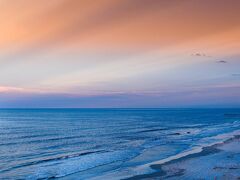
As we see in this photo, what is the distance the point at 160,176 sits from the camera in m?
26.2

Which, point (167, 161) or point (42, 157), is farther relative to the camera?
point (42, 157)

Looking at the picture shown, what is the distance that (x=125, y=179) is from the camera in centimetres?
2528

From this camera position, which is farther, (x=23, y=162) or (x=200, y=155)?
(x=200, y=155)

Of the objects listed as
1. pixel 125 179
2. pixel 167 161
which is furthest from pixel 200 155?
pixel 125 179

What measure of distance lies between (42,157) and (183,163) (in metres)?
17.3

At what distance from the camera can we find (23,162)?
33062 mm

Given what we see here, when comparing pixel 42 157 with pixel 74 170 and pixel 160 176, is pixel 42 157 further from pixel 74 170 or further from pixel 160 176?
pixel 160 176

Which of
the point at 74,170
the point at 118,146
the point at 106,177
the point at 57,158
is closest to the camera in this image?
the point at 106,177

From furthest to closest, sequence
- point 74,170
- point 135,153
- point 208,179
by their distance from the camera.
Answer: point 135,153 < point 74,170 < point 208,179

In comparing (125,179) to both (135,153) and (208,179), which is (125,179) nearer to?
(208,179)

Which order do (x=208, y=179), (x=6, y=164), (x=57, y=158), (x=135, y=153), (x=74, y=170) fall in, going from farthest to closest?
(x=135, y=153) < (x=57, y=158) < (x=6, y=164) < (x=74, y=170) < (x=208, y=179)

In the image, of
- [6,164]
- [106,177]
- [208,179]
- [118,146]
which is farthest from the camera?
[118,146]

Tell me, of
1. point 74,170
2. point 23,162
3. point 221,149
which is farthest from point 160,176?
point 221,149

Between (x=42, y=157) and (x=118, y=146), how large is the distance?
14082mm
